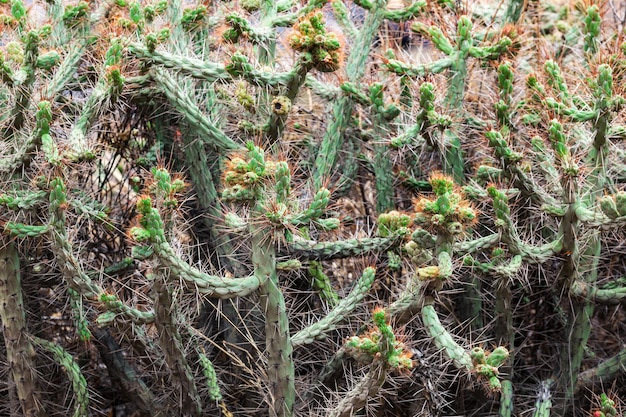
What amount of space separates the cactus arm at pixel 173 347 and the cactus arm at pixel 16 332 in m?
0.56

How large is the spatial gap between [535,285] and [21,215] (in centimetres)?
215

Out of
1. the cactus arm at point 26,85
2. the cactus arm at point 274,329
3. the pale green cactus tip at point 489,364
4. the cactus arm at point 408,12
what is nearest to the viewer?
the pale green cactus tip at point 489,364

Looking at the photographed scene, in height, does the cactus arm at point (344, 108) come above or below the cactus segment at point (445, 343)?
above

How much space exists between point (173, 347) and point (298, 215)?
0.74 m

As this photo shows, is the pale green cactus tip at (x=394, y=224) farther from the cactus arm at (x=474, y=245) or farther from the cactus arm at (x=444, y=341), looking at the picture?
the cactus arm at (x=444, y=341)

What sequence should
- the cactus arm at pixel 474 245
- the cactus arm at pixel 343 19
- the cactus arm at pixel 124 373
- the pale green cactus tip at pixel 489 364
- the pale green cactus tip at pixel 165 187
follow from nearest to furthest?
the pale green cactus tip at pixel 489 364
the pale green cactus tip at pixel 165 187
the cactus arm at pixel 474 245
the cactus arm at pixel 124 373
the cactus arm at pixel 343 19

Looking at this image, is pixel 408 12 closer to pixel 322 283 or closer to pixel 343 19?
pixel 343 19

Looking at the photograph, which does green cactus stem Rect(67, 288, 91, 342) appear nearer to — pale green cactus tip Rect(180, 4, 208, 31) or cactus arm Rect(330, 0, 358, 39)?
pale green cactus tip Rect(180, 4, 208, 31)

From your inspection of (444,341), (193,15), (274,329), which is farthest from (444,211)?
(193,15)

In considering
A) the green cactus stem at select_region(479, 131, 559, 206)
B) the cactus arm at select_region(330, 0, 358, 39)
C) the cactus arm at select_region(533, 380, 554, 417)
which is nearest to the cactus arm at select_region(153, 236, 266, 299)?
the green cactus stem at select_region(479, 131, 559, 206)

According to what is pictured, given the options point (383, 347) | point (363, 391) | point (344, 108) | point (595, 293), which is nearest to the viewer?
point (383, 347)

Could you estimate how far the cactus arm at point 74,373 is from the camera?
3.30m

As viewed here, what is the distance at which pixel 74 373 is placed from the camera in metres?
3.32

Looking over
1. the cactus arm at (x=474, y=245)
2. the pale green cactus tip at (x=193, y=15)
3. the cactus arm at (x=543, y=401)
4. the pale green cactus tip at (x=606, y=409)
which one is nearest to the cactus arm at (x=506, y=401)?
the cactus arm at (x=543, y=401)
